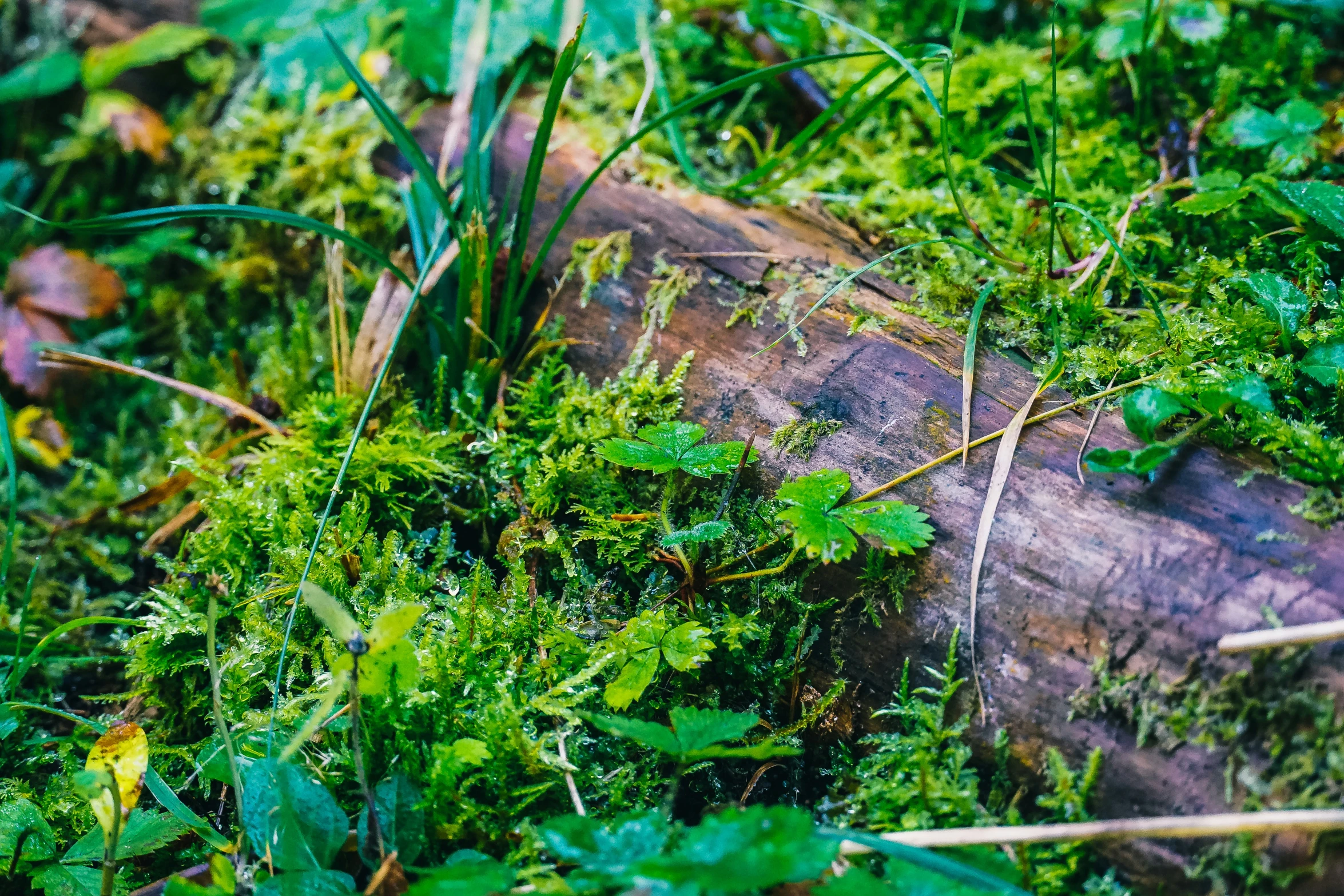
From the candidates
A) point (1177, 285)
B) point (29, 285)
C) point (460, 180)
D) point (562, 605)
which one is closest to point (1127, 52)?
point (1177, 285)

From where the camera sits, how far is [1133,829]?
4.07 feet

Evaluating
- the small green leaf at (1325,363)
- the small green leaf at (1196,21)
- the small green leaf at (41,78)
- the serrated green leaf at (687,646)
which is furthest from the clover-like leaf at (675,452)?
the small green leaf at (41,78)

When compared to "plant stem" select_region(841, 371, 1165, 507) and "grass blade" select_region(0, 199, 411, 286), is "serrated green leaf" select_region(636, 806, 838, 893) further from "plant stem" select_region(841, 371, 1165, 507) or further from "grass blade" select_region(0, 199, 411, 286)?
"grass blade" select_region(0, 199, 411, 286)

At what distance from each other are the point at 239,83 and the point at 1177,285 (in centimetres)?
359

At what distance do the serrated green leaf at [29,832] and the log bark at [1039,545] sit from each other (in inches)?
63.5

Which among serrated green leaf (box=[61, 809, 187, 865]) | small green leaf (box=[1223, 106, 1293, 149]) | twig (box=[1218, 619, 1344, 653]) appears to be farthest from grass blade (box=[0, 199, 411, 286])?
small green leaf (box=[1223, 106, 1293, 149])

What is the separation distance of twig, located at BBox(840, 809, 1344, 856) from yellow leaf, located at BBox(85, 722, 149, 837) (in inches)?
54.3

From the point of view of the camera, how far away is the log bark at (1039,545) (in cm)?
133

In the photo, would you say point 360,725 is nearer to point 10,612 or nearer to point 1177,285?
point 10,612

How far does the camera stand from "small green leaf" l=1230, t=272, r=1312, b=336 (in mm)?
1693

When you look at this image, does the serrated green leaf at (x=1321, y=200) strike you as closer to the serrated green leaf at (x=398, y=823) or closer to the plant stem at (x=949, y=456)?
the plant stem at (x=949, y=456)

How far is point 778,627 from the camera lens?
166 cm

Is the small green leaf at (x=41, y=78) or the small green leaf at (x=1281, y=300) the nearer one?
the small green leaf at (x=1281, y=300)

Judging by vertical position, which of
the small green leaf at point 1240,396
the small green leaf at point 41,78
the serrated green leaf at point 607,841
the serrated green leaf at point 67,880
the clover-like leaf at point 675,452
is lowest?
the serrated green leaf at point 67,880
